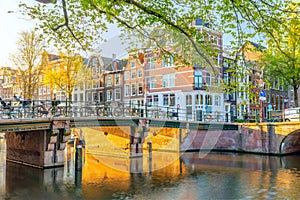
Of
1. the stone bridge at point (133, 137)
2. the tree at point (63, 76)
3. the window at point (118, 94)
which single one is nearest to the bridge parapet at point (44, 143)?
the stone bridge at point (133, 137)

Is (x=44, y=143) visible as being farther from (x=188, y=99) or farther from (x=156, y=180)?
(x=188, y=99)

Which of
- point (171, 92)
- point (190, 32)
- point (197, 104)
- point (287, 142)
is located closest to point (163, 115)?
point (171, 92)

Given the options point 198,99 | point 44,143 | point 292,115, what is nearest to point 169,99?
point 198,99

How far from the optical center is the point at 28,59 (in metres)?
27.4

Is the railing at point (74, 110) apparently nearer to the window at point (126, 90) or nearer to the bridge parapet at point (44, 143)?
the bridge parapet at point (44, 143)

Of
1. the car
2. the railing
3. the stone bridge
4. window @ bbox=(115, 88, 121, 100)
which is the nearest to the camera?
the railing

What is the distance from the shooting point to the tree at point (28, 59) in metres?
27.2

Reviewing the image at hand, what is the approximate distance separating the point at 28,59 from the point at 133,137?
12409mm

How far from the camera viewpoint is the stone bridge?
1738 cm

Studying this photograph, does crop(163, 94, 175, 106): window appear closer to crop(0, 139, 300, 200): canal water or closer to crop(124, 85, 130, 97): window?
crop(124, 85, 130, 97): window

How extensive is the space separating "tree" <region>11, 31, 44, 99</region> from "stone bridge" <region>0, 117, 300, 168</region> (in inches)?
243

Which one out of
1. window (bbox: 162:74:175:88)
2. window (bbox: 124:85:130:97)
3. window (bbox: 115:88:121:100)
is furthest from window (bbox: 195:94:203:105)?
window (bbox: 115:88:121:100)

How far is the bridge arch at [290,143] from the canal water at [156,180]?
9.39 ft

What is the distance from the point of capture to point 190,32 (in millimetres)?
9023
